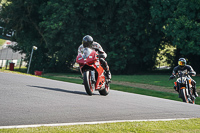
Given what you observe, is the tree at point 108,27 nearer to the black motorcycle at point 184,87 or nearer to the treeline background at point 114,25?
the treeline background at point 114,25

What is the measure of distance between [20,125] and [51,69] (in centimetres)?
3872

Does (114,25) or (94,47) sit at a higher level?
(114,25)

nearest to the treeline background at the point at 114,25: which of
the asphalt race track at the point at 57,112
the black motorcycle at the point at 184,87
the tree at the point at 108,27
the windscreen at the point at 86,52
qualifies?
the tree at the point at 108,27

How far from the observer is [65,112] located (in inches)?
259

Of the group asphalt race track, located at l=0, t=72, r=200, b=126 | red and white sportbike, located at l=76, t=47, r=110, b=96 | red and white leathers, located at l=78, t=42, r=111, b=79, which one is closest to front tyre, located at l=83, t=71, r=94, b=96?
red and white sportbike, located at l=76, t=47, r=110, b=96

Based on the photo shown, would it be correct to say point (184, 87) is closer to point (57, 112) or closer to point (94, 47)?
point (94, 47)

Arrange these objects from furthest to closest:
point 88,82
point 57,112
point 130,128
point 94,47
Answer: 1. point 94,47
2. point 88,82
3. point 57,112
4. point 130,128

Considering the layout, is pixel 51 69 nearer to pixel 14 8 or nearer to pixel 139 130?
pixel 14 8

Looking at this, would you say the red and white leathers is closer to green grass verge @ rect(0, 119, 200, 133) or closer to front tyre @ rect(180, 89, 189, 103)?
front tyre @ rect(180, 89, 189, 103)

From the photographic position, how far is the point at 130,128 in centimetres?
555

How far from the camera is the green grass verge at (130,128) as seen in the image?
4.97 m

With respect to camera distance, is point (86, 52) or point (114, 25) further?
point (114, 25)

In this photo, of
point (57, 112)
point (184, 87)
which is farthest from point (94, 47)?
point (184, 87)

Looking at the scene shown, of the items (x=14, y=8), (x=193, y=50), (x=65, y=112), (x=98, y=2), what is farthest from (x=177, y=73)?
(x=14, y=8)
